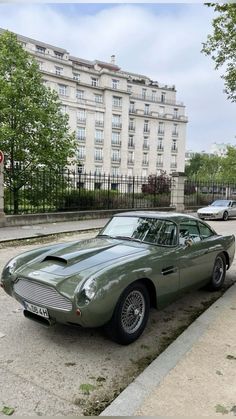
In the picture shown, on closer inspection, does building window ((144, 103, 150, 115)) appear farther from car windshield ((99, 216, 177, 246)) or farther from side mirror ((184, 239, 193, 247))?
side mirror ((184, 239, 193, 247))

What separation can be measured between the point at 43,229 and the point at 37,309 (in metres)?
8.58

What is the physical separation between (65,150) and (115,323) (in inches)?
505

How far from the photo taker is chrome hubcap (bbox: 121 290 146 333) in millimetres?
3572

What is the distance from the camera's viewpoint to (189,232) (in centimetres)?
503

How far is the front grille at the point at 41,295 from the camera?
10.5ft

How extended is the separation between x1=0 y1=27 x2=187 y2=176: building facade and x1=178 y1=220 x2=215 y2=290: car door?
4235 centimetres

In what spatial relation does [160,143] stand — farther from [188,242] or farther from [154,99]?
[188,242]

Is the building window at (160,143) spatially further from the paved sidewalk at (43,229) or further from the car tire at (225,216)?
the paved sidewalk at (43,229)

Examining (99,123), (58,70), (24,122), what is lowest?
(24,122)

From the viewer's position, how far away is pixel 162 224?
4645 millimetres

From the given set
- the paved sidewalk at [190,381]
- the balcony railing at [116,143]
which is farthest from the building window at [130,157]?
the paved sidewalk at [190,381]

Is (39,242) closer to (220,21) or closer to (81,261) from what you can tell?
(81,261)

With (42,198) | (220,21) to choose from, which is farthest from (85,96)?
(42,198)

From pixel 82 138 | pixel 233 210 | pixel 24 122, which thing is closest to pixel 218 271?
pixel 24 122
